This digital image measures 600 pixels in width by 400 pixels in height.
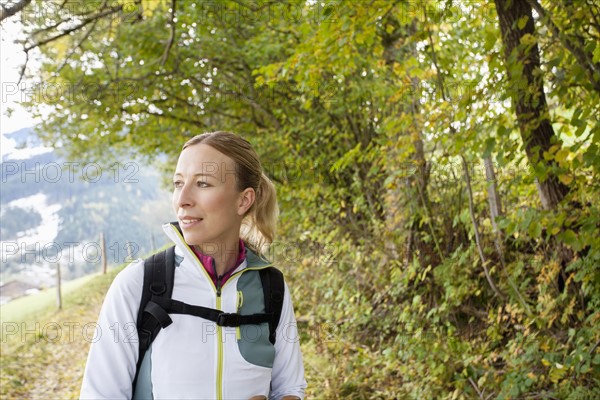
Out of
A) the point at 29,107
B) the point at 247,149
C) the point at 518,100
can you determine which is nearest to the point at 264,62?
the point at 29,107

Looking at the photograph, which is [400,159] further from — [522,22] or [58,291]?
[58,291]

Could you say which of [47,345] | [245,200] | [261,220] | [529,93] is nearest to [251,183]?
[245,200]

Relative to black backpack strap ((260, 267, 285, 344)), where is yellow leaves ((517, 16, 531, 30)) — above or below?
above

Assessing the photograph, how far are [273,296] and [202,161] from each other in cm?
54

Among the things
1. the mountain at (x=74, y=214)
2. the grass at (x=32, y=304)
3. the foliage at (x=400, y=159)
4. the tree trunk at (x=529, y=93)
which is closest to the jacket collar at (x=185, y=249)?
the foliage at (x=400, y=159)

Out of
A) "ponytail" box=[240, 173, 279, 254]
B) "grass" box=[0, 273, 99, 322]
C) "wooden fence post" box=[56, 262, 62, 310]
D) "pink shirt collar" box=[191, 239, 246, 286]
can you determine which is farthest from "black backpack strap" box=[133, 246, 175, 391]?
"wooden fence post" box=[56, 262, 62, 310]

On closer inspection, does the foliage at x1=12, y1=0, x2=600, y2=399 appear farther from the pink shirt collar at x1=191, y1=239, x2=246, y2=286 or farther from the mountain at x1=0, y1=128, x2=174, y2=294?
the mountain at x1=0, y1=128, x2=174, y2=294

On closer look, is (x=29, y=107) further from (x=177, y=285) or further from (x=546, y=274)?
(x=177, y=285)

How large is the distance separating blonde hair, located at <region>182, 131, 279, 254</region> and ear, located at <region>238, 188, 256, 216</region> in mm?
19

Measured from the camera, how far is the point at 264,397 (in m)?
2.09

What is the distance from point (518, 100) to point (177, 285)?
3126 millimetres

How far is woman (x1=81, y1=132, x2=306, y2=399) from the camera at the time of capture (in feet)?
6.30

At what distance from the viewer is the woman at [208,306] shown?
1.92 m

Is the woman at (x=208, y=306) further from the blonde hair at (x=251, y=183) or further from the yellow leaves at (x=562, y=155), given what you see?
the yellow leaves at (x=562, y=155)
